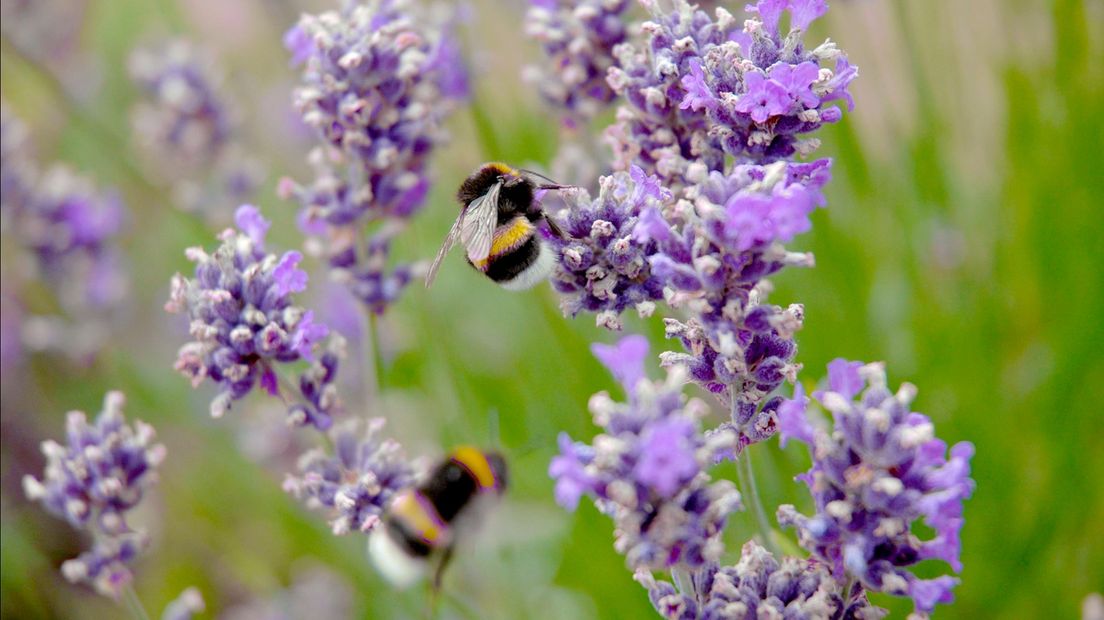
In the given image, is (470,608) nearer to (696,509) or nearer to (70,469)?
(70,469)

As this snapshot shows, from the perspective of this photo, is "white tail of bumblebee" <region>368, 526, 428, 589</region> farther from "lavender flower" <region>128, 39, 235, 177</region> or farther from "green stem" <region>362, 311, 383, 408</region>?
"lavender flower" <region>128, 39, 235, 177</region>

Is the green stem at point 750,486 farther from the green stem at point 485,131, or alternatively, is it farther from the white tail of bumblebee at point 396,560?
the green stem at point 485,131

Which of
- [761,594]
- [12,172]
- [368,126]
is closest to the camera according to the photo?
[761,594]

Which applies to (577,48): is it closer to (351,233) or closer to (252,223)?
(351,233)

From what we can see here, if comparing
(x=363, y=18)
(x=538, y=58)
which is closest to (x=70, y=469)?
(x=363, y=18)

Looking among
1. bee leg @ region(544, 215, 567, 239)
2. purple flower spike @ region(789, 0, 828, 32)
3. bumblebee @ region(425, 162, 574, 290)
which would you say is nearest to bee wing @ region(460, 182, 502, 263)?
bumblebee @ region(425, 162, 574, 290)

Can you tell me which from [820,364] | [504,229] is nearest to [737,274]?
[504,229]
